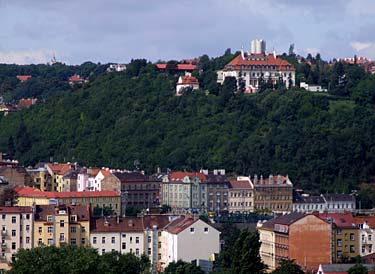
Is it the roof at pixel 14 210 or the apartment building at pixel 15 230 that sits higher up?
the roof at pixel 14 210

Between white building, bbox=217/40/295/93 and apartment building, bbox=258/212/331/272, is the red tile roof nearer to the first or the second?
white building, bbox=217/40/295/93

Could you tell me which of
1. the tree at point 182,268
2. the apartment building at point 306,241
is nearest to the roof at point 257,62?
the apartment building at point 306,241

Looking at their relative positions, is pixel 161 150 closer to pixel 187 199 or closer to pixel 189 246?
pixel 187 199

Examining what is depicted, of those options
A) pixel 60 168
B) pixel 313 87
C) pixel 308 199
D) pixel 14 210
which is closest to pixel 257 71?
pixel 313 87

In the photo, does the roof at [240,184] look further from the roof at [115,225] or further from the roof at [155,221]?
the roof at [115,225]

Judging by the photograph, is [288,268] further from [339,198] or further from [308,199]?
[308,199]

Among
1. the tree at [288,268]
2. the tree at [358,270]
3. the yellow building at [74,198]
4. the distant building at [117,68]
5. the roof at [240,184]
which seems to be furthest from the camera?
the distant building at [117,68]

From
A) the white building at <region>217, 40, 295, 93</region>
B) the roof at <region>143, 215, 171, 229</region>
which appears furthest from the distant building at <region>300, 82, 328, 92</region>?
the roof at <region>143, 215, 171, 229</region>
